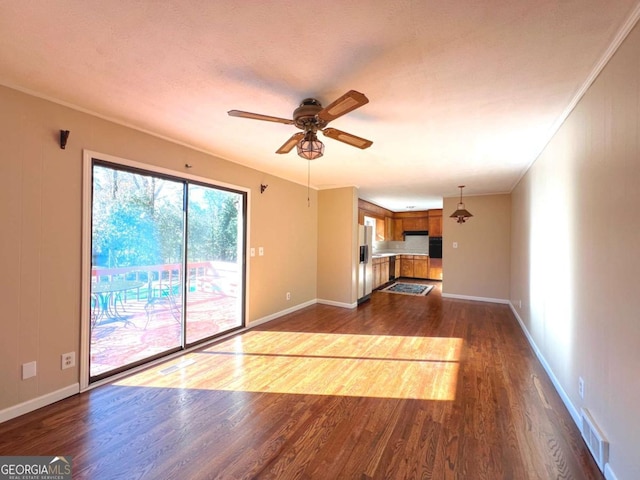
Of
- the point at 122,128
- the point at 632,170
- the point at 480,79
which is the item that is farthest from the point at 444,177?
the point at 122,128

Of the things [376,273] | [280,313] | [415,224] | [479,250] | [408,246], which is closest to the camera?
[280,313]

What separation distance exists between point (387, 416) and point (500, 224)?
5288 mm

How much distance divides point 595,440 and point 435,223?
7262 mm

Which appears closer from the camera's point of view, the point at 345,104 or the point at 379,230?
the point at 345,104

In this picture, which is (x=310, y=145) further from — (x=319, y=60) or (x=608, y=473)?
(x=608, y=473)

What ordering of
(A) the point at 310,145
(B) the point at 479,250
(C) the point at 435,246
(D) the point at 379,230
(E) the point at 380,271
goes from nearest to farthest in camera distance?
(A) the point at 310,145, (B) the point at 479,250, (E) the point at 380,271, (C) the point at 435,246, (D) the point at 379,230

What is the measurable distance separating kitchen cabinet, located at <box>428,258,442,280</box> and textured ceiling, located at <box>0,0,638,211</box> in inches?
244

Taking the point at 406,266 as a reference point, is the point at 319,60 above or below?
above

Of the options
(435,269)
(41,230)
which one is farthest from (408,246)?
(41,230)

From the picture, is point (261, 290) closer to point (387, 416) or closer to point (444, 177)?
point (387, 416)

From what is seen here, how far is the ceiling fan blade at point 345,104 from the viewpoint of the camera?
1554 millimetres

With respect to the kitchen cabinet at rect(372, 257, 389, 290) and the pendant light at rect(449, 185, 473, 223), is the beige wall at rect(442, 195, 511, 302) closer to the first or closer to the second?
the pendant light at rect(449, 185, 473, 223)

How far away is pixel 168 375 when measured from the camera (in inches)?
108

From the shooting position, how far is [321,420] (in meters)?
2.09
